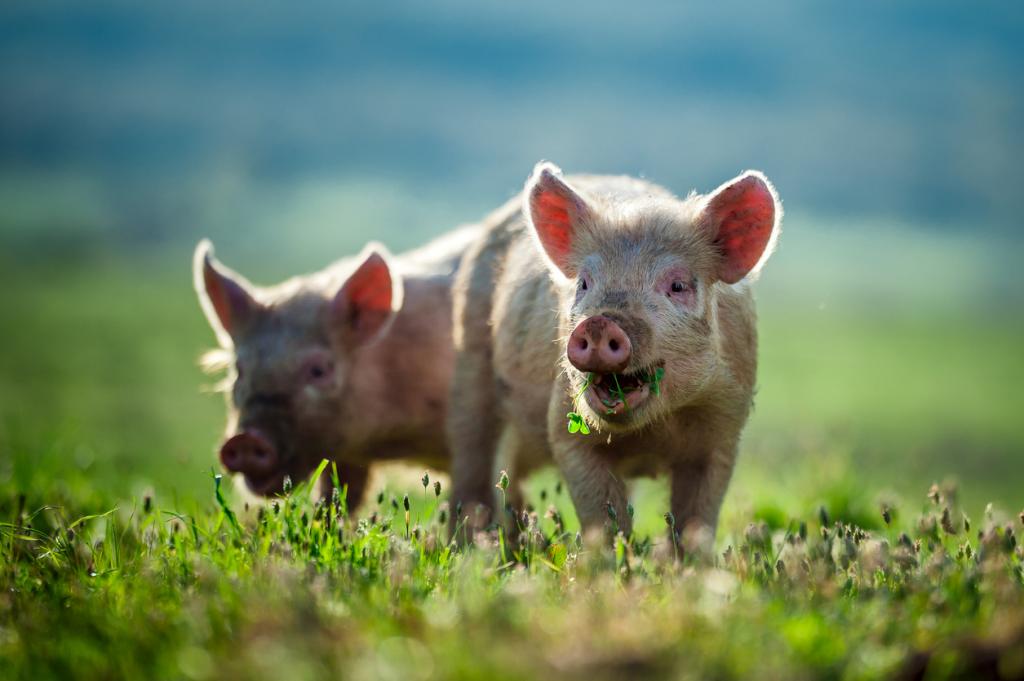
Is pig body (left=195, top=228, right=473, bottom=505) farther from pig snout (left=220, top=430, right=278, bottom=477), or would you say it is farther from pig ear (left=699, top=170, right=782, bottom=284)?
pig ear (left=699, top=170, right=782, bottom=284)

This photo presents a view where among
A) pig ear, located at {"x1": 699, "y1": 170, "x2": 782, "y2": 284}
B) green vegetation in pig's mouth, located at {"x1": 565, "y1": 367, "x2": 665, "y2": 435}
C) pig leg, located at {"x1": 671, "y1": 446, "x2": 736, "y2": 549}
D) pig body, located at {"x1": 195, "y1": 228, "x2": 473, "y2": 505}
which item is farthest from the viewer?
pig body, located at {"x1": 195, "y1": 228, "x2": 473, "y2": 505}

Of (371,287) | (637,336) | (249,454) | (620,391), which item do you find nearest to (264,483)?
(249,454)

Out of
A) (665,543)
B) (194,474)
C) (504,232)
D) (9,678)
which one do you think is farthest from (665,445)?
(194,474)

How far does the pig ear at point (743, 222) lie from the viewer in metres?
5.20

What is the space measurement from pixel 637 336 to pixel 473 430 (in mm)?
2523

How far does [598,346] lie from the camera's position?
14.7ft

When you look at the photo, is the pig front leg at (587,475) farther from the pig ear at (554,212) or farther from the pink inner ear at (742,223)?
the pink inner ear at (742,223)

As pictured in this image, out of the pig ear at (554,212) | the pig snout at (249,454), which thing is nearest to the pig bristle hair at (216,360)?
the pig snout at (249,454)

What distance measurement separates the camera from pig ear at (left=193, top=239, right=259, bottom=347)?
24.0 ft

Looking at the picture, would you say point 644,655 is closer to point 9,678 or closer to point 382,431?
point 9,678

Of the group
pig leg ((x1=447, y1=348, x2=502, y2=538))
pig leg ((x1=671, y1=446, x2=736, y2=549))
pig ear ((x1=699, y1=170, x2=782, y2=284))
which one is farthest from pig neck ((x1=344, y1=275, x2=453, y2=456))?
pig ear ((x1=699, y1=170, x2=782, y2=284))

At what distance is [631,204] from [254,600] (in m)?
2.88

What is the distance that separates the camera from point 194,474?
32.2ft

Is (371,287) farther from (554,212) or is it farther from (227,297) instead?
(554,212)
